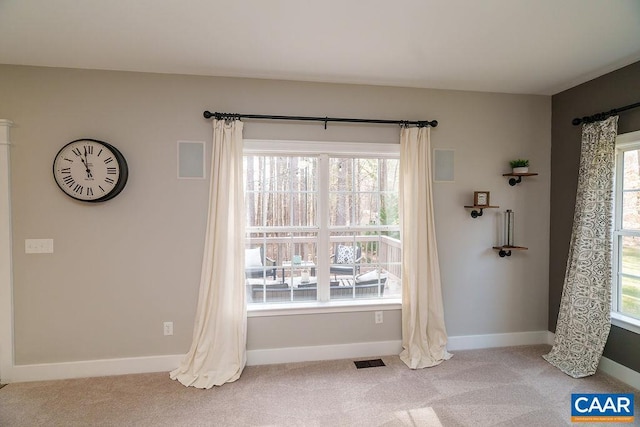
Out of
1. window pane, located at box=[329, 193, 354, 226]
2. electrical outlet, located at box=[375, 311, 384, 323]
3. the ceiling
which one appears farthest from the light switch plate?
electrical outlet, located at box=[375, 311, 384, 323]

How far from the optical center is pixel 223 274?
2518 mm

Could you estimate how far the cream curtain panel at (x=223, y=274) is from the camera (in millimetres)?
2492

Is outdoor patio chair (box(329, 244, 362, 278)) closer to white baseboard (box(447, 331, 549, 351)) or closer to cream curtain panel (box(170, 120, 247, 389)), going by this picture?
cream curtain panel (box(170, 120, 247, 389))

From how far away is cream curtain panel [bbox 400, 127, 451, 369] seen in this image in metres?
2.75

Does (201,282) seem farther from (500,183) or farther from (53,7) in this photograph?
(500,183)

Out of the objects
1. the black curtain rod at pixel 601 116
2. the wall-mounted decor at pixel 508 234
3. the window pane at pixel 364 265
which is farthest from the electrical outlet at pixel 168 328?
the black curtain rod at pixel 601 116

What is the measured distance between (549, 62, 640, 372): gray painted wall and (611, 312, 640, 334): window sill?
39 millimetres

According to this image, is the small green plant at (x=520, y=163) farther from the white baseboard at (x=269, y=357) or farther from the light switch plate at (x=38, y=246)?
the light switch plate at (x=38, y=246)

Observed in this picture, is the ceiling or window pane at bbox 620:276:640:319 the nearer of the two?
the ceiling

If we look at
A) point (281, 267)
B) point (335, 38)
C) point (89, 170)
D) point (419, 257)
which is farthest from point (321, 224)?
point (89, 170)

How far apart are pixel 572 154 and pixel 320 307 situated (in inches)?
112

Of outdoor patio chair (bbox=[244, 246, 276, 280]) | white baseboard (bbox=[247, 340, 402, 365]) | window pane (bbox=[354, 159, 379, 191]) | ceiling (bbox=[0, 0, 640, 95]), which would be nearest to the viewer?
ceiling (bbox=[0, 0, 640, 95])

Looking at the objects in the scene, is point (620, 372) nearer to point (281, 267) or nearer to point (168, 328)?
point (281, 267)

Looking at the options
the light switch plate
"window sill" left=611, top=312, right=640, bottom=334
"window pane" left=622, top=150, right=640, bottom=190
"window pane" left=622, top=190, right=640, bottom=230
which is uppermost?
"window pane" left=622, top=150, right=640, bottom=190
